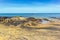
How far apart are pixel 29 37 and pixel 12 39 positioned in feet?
1.83

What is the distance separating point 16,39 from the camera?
15.2ft

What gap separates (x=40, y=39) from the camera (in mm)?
4746

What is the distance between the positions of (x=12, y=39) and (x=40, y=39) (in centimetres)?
80

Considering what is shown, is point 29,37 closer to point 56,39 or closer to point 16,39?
point 16,39

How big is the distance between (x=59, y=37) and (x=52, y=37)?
0.21m

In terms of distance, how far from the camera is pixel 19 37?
4.83 meters

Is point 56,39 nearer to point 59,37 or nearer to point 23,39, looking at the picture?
point 59,37

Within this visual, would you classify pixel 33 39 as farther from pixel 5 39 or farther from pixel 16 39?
pixel 5 39

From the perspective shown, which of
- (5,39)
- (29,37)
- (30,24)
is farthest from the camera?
(30,24)

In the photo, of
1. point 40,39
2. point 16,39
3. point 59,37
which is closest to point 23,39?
point 16,39

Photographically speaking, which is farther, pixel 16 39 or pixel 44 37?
pixel 44 37

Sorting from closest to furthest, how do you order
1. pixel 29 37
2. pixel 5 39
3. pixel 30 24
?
pixel 5 39 → pixel 29 37 → pixel 30 24

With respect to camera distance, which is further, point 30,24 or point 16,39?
point 30,24

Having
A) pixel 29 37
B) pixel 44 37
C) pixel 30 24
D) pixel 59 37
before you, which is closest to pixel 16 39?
pixel 29 37
